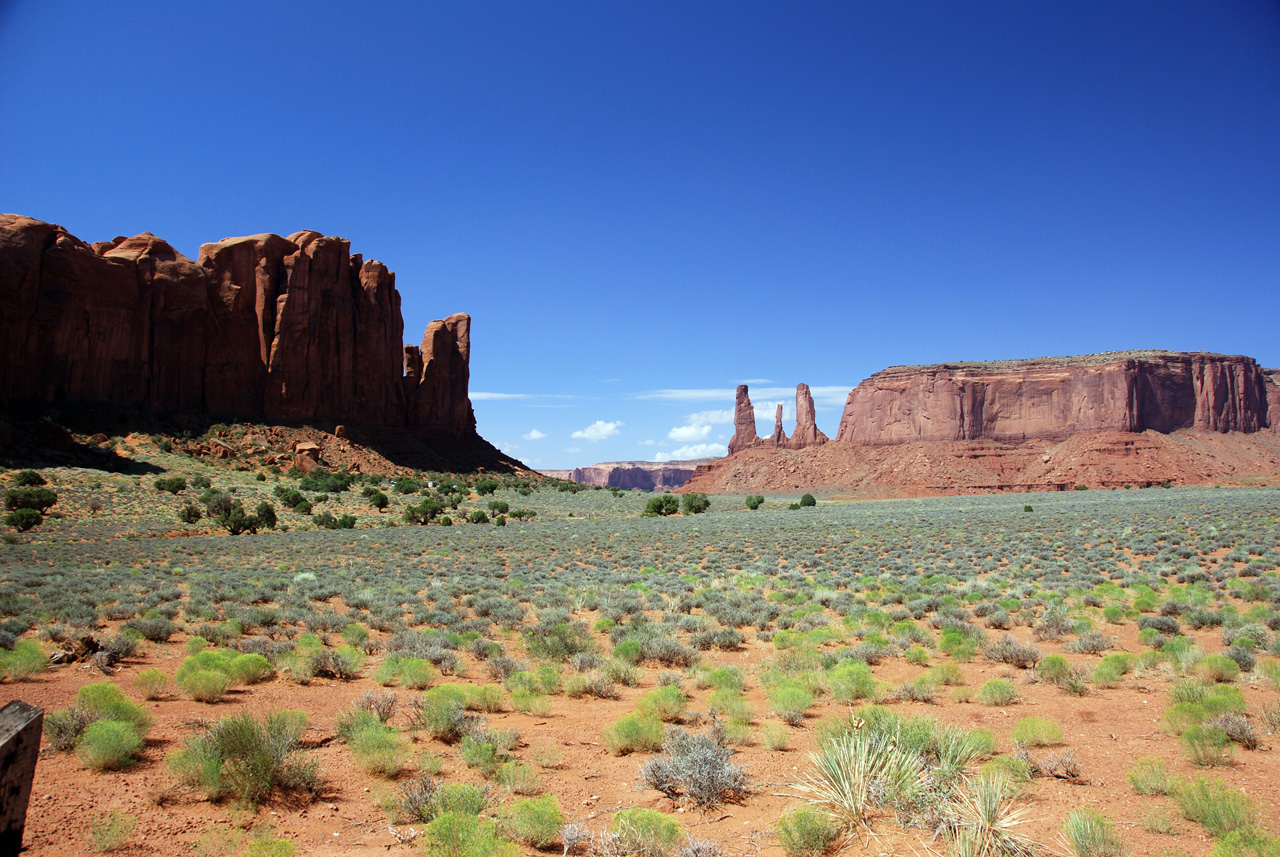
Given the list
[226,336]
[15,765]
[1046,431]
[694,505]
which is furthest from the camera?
[1046,431]

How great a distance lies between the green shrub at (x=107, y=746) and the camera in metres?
5.00

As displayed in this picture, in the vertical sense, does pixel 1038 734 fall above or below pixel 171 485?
below

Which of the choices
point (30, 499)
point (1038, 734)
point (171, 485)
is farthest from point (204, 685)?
point (171, 485)

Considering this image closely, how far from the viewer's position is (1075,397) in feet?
305

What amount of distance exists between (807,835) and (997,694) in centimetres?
436

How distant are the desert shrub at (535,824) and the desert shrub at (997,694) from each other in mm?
5215

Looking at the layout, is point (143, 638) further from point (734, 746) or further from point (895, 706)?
point (895, 706)

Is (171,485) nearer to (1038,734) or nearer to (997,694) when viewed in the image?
(997,694)

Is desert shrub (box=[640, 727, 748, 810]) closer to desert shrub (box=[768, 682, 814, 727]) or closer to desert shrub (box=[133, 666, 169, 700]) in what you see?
desert shrub (box=[768, 682, 814, 727])

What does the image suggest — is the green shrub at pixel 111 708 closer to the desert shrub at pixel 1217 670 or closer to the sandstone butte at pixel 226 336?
the desert shrub at pixel 1217 670

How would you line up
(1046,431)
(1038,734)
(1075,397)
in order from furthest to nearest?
(1046,431) → (1075,397) → (1038,734)

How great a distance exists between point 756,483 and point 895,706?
94.7 meters

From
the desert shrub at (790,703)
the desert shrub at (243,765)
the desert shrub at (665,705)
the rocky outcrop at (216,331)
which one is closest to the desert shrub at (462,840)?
the desert shrub at (243,765)

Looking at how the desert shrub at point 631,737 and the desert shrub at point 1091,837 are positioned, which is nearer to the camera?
the desert shrub at point 1091,837
